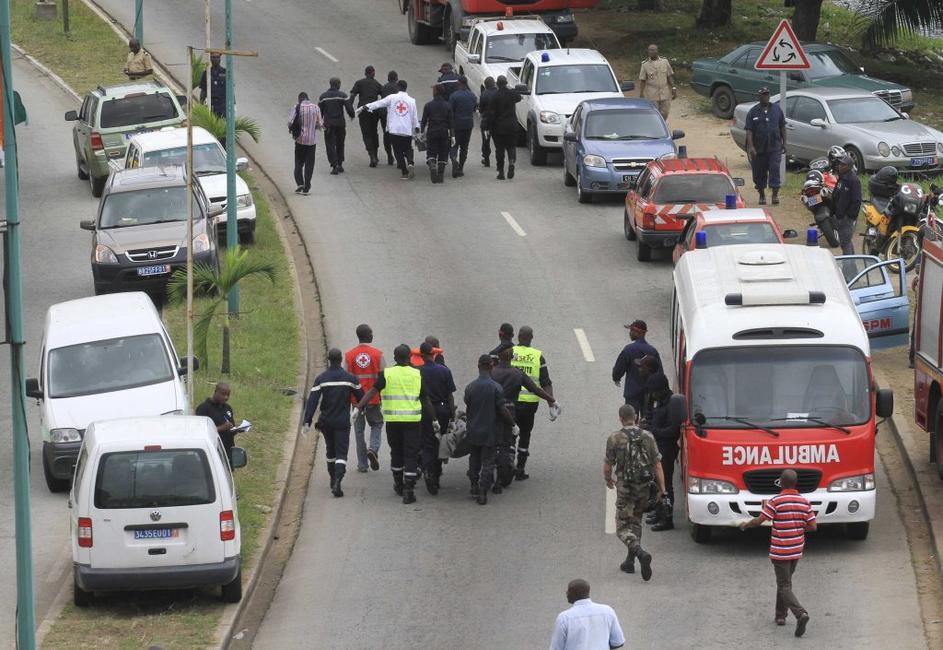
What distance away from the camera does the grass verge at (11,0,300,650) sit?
15234mm

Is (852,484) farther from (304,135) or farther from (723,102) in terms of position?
(723,102)

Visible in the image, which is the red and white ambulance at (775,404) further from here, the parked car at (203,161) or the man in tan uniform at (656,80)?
the man in tan uniform at (656,80)

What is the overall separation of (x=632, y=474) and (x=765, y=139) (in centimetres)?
1489

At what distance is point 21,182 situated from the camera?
35.0 metres

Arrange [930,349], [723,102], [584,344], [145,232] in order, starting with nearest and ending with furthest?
[930,349], [584,344], [145,232], [723,102]

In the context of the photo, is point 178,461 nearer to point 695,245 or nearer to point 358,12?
point 695,245

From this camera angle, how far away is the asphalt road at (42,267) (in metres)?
17.4

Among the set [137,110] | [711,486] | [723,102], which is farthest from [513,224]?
[711,486]

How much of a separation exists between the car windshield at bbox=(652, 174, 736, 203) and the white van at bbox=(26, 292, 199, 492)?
9253mm

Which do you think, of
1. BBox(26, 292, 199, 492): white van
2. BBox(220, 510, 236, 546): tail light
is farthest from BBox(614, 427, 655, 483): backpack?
BBox(26, 292, 199, 492): white van

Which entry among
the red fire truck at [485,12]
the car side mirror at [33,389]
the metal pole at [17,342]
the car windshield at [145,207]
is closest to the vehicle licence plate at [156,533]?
the metal pole at [17,342]

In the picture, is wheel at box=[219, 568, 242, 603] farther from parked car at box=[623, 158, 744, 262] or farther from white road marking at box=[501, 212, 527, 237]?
white road marking at box=[501, 212, 527, 237]

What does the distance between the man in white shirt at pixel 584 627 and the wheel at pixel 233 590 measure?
15.9 ft

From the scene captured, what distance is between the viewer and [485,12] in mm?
41781
